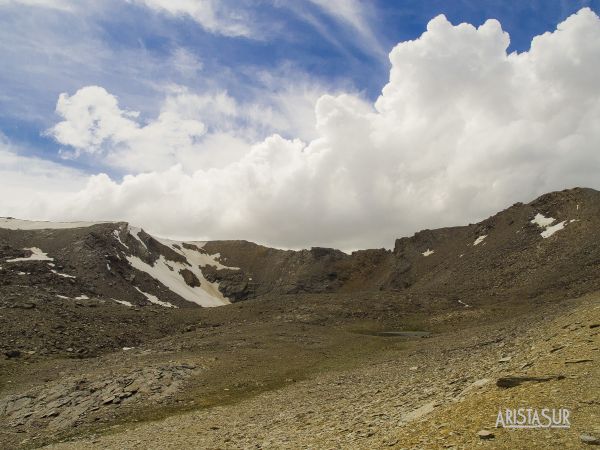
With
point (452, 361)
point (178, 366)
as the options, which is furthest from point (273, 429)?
point (178, 366)

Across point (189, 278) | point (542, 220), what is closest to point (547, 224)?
point (542, 220)

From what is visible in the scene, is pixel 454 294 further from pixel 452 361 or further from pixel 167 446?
pixel 167 446

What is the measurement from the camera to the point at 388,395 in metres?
22.6

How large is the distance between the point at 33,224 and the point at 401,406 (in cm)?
15861

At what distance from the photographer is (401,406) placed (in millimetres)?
18672

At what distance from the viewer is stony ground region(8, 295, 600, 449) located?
12578mm

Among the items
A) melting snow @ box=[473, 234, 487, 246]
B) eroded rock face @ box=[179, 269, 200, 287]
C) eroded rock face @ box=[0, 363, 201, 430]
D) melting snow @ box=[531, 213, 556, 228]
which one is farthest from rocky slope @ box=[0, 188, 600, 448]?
melting snow @ box=[473, 234, 487, 246]

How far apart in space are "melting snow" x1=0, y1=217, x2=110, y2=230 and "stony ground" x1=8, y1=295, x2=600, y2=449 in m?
130

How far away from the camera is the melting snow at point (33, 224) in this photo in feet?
469

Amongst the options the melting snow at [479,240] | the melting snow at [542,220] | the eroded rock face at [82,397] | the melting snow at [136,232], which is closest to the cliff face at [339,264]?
the melting snow at [542,220]

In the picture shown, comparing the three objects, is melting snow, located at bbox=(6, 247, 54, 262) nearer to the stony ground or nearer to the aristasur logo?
the stony ground

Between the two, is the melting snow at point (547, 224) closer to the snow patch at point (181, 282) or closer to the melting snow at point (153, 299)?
the melting snow at point (153, 299)

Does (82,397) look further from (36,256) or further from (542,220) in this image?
(542,220)

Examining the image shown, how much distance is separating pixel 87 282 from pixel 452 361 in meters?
102
